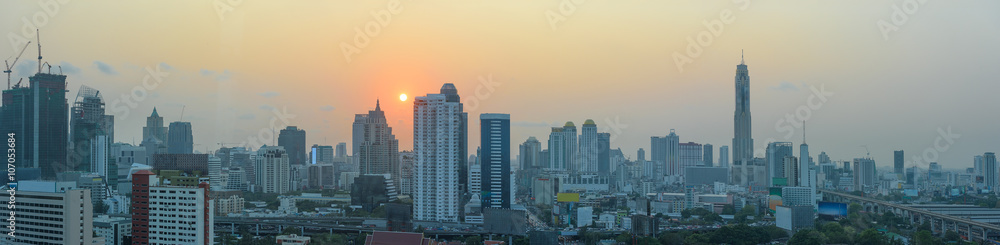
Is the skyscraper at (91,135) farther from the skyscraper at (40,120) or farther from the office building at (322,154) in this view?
the office building at (322,154)

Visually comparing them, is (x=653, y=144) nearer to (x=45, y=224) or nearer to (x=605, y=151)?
(x=605, y=151)

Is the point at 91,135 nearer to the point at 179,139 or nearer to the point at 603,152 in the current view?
the point at 179,139

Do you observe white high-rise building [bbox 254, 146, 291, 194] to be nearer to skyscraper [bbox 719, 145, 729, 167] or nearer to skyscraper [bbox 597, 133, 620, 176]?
skyscraper [bbox 597, 133, 620, 176]

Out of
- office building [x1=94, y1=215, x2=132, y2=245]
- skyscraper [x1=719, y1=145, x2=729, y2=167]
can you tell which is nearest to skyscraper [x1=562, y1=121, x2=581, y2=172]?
skyscraper [x1=719, y1=145, x2=729, y2=167]

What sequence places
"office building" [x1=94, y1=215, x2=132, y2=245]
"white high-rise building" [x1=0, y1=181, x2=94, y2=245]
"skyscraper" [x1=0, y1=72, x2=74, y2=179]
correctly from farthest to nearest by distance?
"skyscraper" [x1=0, y1=72, x2=74, y2=179]
"office building" [x1=94, y1=215, x2=132, y2=245]
"white high-rise building" [x1=0, y1=181, x2=94, y2=245]

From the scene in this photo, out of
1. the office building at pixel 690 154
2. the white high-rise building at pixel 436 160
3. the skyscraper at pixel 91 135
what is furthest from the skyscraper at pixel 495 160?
the office building at pixel 690 154

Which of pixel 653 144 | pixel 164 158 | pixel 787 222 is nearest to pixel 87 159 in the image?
pixel 164 158
